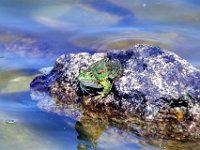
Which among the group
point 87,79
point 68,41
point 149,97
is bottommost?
point 149,97

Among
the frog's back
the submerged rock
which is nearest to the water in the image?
the submerged rock

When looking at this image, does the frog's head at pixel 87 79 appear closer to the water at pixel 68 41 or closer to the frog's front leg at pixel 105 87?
the frog's front leg at pixel 105 87

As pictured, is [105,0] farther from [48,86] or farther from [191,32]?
[48,86]

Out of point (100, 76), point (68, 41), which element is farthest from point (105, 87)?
point (68, 41)

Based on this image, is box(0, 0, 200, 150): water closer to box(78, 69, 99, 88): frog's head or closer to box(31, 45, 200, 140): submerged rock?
box(31, 45, 200, 140): submerged rock

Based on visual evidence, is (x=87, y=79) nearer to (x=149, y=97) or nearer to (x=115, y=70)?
(x=115, y=70)

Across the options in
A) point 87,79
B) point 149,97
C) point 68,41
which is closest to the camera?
point 149,97

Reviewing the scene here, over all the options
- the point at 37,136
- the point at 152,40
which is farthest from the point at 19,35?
the point at 37,136
